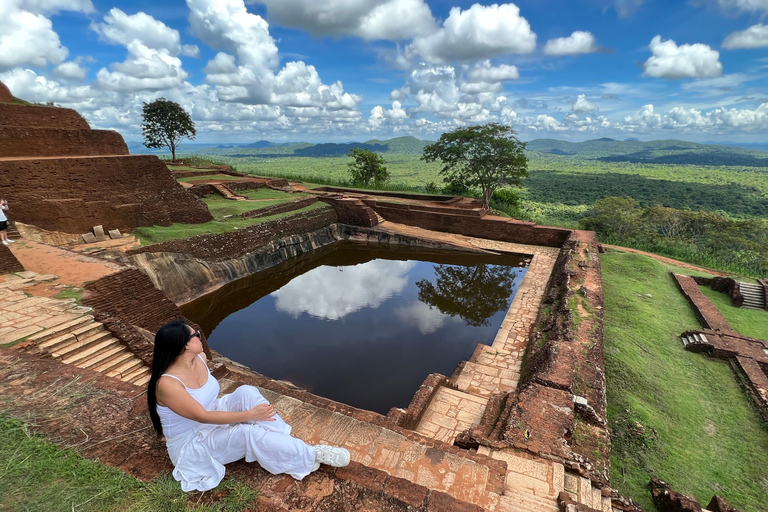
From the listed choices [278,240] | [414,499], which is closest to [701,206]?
[278,240]

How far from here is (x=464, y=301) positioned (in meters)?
11.1

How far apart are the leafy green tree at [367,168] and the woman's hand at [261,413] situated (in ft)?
91.9

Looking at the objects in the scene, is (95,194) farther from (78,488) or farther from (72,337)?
(78,488)

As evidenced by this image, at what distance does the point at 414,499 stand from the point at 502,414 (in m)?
2.89

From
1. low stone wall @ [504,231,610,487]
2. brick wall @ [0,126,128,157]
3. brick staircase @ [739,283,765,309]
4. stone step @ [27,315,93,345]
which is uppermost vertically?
brick wall @ [0,126,128,157]

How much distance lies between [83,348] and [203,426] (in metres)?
4.08

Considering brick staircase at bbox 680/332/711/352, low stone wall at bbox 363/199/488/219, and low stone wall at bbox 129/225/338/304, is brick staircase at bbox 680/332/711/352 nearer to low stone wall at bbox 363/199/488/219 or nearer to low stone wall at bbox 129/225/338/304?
low stone wall at bbox 363/199/488/219

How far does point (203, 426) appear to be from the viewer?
2246 millimetres

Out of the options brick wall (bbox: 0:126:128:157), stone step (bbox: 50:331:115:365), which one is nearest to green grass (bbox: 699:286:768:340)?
stone step (bbox: 50:331:115:365)

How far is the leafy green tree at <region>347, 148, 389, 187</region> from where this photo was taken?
29.2 meters

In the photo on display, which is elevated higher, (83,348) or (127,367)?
(83,348)

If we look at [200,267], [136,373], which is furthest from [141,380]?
[200,267]

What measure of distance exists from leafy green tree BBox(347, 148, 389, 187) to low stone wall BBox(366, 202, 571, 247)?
11.1 metres

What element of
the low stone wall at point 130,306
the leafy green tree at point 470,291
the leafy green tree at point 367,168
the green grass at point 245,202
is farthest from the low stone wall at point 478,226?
the low stone wall at point 130,306
